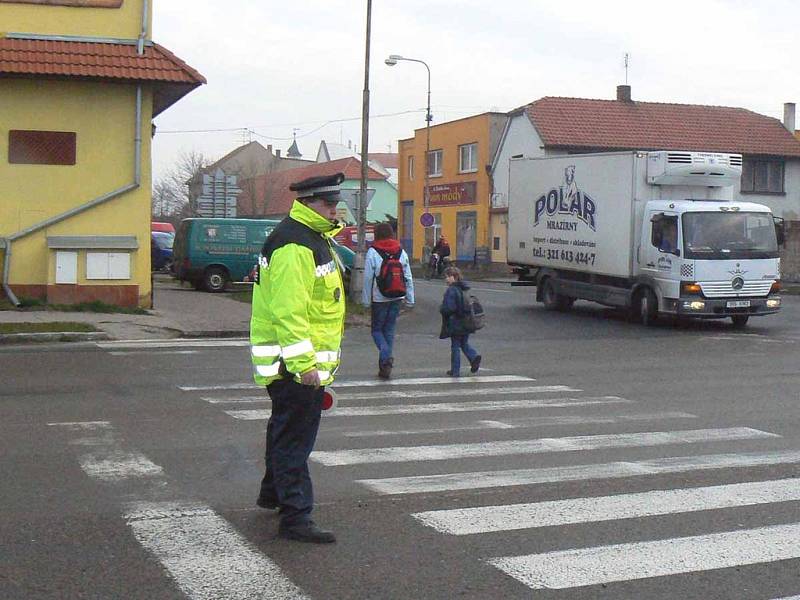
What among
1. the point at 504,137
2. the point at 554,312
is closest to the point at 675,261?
the point at 554,312

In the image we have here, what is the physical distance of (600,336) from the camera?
60.5 ft

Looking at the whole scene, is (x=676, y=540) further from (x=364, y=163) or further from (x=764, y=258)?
(x=364, y=163)

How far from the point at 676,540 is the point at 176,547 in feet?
8.36

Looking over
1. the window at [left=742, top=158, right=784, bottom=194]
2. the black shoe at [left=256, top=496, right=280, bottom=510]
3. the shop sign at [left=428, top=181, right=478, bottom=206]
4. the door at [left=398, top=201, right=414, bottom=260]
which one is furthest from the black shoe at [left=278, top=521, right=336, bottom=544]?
the door at [left=398, top=201, right=414, bottom=260]

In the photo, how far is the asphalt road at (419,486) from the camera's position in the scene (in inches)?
203

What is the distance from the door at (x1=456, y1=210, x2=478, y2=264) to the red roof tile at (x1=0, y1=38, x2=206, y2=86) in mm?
31439

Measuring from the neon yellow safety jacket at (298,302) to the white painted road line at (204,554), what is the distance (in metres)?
0.85

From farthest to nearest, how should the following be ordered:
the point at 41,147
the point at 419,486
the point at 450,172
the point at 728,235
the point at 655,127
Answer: the point at 450,172 → the point at 655,127 → the point at 728,235 → the point at 41,147 → the point at 419,486

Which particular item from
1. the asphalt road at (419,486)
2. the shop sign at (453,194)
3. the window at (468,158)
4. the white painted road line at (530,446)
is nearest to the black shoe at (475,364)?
the asphalt road at (419,486)

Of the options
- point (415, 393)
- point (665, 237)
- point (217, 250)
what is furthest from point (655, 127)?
point (415, 393)

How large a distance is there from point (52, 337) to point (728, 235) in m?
11.5

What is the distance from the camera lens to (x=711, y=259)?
63.8ft

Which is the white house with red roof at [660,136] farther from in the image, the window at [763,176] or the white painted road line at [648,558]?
the white painted road line at [648,558]

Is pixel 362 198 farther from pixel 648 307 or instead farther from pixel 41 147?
pixel 41 147
